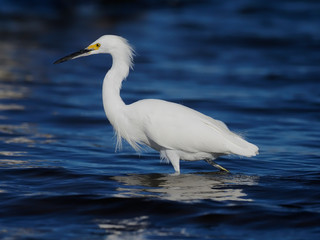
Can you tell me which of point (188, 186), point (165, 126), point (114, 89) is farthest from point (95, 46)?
point (188, 186)

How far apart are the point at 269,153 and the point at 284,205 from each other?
254 centimetres

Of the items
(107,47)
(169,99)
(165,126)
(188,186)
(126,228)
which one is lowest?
(126,228)

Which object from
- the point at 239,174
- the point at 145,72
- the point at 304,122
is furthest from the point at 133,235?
the point at 145,72

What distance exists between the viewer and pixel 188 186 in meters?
7.16

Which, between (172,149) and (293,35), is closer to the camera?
(172,149)

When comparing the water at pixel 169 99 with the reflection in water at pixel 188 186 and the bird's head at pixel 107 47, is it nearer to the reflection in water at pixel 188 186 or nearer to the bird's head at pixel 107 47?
the reflection in water at pixel 188 186

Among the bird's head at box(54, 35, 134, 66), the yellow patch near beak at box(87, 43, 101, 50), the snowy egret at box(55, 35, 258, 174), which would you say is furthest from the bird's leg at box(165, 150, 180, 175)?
the yellow patch near beak at box(87, 43, 101, 50)

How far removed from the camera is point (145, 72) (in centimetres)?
1534

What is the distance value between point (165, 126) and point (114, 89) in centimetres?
82

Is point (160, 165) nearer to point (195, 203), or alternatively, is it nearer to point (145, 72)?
point (195, 203)

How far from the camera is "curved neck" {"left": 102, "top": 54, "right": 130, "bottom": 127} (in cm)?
764

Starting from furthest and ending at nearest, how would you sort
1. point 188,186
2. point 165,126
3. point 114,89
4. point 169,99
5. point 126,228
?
point 169,99 → point 114,89 → point 165,126 → point 188,186 → point 126,228

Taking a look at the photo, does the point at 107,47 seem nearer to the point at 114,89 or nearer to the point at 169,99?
the point at 114,89

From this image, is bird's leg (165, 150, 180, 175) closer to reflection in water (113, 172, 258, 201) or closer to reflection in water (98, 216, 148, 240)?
reflection in water (113, 172, 258, 201)
